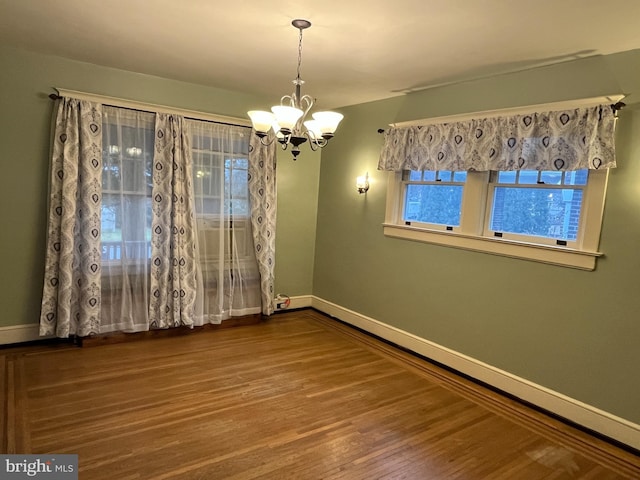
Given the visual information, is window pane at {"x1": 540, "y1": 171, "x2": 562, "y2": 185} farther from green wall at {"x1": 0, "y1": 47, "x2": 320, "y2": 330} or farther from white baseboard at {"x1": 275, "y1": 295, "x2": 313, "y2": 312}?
green wall at {"x1": 0, "y1": 47, "x2": 320, "y2": 330}

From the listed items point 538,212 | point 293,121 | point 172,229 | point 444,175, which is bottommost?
point 172,229

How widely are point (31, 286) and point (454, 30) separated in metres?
3.98

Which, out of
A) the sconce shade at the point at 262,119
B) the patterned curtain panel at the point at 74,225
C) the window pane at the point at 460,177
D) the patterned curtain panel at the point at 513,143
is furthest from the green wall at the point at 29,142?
the window pane at the point at 460,177

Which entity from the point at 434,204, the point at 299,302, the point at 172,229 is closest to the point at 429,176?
the point at 434,204

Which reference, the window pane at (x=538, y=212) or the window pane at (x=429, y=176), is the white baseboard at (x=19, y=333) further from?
the window pane at (x=538, y=212)

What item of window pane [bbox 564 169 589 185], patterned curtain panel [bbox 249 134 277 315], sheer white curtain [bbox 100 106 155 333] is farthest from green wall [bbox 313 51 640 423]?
sheer white curtain [bbox 100 106 155 333]

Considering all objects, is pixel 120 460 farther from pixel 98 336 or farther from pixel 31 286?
pixel 31 286

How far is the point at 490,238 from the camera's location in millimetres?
3459

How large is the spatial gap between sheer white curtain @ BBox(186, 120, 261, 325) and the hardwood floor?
2.53 feet

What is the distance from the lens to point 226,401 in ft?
9.95

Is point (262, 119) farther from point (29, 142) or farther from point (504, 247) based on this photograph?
point (29, 142)

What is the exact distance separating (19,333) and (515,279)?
429cm

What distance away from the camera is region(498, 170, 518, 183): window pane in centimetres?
341

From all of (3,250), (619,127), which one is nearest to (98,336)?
(3,250)
